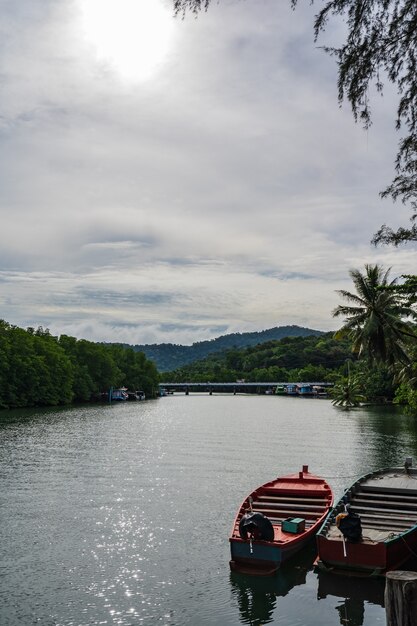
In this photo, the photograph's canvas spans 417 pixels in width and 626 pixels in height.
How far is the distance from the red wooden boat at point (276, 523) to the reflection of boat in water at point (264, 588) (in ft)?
1.24

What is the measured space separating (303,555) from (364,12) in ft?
61.8

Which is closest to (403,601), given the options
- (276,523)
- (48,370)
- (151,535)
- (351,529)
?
(351,529)

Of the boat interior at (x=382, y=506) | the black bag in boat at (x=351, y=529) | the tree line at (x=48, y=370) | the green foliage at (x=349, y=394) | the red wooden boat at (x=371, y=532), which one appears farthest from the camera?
the green foliage at (x=349, y=394)

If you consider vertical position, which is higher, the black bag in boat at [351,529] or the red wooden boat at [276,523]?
the black bag in boat at [351,529]

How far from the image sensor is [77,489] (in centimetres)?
3425

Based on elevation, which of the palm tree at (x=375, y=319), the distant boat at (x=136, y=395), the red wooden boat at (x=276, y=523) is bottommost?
the distant boat at (x=136, y=395)

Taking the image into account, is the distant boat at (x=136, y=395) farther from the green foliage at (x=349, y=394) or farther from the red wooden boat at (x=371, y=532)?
the red wooden boat at (x=371, y=532)

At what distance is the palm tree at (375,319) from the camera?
178ft

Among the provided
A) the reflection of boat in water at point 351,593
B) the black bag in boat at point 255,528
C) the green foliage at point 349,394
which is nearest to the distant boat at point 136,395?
the green foliage at point 349,394

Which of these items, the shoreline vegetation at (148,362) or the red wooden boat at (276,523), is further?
the shoreline vegetation at (148,362)

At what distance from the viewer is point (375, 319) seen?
5434 centimetres

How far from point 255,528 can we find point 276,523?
3.76m

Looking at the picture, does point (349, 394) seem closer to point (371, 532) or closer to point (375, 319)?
point (375, 319)

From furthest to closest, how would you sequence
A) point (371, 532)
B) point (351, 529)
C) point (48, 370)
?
point (48, 370) → point (371, 532) → point (351, 529)
